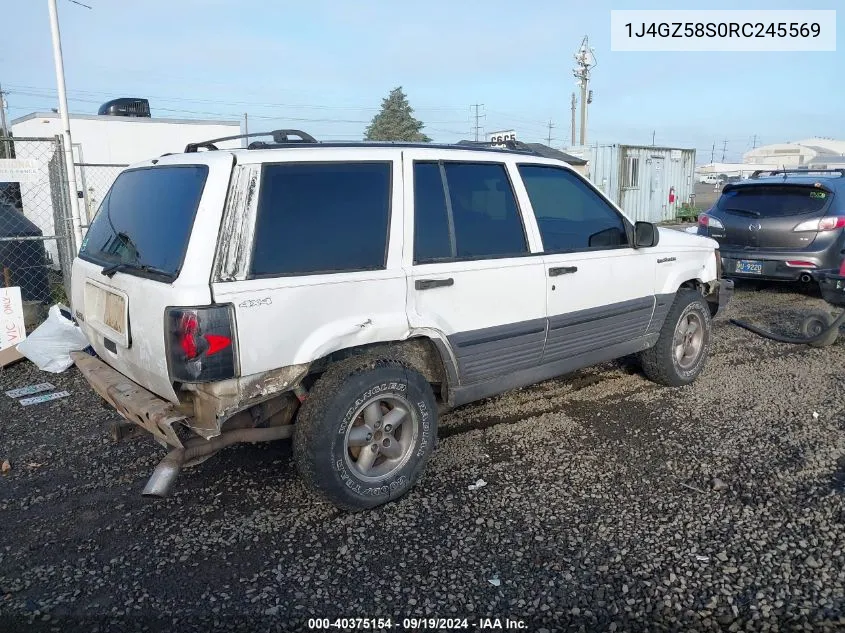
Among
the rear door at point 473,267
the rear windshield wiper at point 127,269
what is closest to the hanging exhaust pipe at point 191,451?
the rear windshield wiper at point 127,269

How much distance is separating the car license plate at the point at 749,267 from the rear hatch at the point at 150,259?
299 inches

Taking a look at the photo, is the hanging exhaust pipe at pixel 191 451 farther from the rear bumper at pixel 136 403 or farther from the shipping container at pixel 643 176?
the shipping container at pixel 643 176

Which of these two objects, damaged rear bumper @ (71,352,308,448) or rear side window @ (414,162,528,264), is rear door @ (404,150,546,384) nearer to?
rear side window @ (414,162,528,264)

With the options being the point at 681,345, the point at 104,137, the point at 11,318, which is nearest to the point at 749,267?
the point at 681,345

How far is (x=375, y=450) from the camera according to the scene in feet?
11.6

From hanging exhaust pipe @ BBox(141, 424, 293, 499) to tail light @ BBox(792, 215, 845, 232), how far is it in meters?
7.46

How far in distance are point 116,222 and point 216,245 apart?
112cm

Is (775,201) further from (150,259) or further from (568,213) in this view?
(150,259)

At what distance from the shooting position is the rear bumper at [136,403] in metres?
3.02

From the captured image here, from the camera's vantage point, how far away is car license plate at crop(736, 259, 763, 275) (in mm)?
8531

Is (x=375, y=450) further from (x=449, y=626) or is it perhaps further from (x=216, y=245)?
(x=216, y=245)

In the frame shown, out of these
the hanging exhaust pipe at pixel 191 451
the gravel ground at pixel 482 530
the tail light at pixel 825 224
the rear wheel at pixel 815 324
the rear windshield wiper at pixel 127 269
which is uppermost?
the rear windshield wiper at pixel 127 269

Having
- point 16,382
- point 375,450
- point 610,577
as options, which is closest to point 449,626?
point 610,577

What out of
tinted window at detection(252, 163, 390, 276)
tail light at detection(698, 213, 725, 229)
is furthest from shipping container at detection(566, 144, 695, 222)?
tinted window at detection(252, 163, 390, 276)
